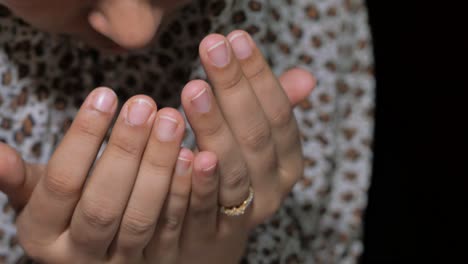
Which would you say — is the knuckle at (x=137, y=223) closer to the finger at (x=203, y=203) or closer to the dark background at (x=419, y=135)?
the finger at (x=203, y=203)

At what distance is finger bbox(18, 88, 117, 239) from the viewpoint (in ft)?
1.78

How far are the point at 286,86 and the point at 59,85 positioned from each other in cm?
33

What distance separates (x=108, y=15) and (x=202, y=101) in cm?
14

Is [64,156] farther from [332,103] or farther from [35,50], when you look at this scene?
[332,103]

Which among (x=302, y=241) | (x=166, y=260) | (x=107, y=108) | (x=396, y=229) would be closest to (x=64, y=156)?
(x=107, y=108)

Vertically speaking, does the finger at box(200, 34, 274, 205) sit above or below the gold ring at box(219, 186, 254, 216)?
above

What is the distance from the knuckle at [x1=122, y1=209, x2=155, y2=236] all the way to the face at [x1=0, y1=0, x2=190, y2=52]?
175 mm

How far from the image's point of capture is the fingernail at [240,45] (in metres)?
0.58

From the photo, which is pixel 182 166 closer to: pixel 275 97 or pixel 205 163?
pixel 205 163

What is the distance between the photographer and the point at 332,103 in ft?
3.01

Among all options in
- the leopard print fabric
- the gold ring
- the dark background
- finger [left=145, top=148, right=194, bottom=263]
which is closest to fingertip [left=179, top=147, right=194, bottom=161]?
finger [left=145, top=148, right=194, bottom=263]

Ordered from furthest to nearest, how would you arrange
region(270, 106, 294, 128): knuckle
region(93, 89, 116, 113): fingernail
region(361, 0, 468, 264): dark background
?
region(361, 0, 468, 264): dark background, region(270, 106, 294, 128): knuckle, region(93, 89, 116, 113): fingernail

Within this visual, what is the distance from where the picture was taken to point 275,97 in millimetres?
636

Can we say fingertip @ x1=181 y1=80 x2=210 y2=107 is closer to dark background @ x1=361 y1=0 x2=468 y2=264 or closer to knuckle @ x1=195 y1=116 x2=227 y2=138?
knuckle @ x1=195 y1=116 x2=227 y2=138
